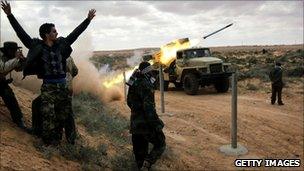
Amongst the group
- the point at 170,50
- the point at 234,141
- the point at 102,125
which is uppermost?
the point at 170,50

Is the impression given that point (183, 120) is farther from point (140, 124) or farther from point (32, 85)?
point (140, 124)

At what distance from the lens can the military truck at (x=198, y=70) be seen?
19047 millimetres

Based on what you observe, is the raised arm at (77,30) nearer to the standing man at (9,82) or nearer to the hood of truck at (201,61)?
the standing man at (9,82)

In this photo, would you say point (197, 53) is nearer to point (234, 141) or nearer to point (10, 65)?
point (234, 141)

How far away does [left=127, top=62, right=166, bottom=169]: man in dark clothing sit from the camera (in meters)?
6.42

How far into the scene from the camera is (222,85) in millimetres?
19875

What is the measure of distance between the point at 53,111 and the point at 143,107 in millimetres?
1289

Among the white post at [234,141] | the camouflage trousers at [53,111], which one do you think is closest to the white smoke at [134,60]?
the white post at [234,141]

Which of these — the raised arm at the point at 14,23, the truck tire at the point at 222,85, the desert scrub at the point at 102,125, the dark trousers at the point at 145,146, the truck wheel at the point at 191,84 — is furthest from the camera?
the truck tire at the point at 222,85

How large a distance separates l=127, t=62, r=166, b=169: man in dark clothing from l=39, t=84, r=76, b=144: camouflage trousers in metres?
0.96

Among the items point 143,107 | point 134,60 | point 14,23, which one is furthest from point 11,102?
point 134,60

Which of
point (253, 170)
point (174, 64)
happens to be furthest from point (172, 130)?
point (174, 64)

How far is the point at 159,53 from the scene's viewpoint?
21844 millimetres

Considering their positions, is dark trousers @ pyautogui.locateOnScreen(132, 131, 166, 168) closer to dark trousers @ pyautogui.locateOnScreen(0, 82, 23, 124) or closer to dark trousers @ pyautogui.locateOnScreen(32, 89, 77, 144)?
dark trousers @ pyautogui.locateOnScreen(32, 89, 77, 144)
